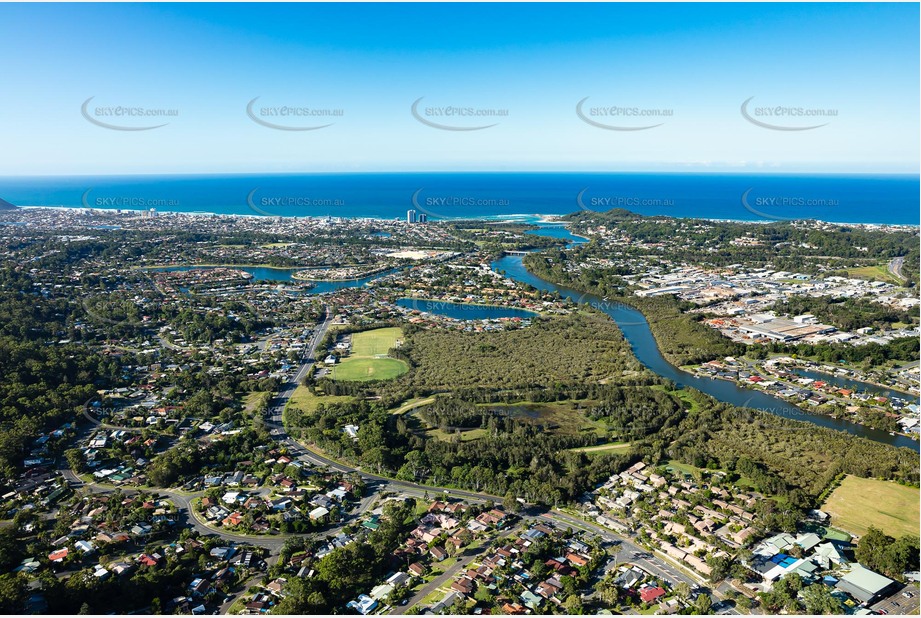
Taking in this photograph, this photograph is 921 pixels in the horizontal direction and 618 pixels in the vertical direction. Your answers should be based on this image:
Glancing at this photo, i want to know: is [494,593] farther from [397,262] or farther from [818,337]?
[397,262]

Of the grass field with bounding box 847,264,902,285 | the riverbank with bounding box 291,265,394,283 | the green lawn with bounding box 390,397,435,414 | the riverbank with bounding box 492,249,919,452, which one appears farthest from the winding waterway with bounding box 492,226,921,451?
the grass field with bounding box 847,264,902,285

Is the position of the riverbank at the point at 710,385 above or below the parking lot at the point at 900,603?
above

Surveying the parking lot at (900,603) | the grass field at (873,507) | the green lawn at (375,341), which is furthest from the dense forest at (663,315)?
the parking lot at (900,603)

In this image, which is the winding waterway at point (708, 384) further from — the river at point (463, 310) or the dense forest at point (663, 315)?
the river at point (463, 310)

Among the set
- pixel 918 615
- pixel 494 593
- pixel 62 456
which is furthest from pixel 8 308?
pixel 918 615

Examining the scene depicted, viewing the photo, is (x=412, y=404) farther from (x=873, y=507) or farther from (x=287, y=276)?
(x=287, y=276)
